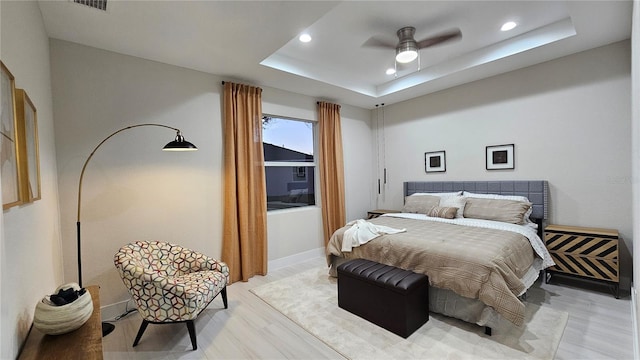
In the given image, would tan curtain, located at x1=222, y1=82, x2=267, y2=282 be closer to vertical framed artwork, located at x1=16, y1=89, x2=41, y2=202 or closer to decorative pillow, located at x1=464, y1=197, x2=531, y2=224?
vertical framed artwork, located at x1=16, y1=89, x2=41, y2=202

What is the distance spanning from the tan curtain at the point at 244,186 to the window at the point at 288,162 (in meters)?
0.34

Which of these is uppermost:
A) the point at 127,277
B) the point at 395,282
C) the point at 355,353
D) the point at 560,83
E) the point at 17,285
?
the point at 560,83

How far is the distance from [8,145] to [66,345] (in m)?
0.99

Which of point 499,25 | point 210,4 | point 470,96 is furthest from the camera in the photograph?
point 470,96

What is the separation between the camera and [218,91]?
3.61 metres

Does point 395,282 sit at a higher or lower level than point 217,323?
higher

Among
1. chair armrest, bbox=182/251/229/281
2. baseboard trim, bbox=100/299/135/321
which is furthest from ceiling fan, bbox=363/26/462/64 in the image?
baseboard trim, bbox=100/299/135/321

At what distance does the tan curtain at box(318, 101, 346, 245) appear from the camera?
4707mm

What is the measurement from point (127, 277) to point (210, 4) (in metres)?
2.28

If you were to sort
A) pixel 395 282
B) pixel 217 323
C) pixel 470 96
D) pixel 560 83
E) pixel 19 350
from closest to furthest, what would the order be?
pixel 19 350 → pixel 395 282 → pixel 217 323 → pixel 560 83 → pixel 470 96

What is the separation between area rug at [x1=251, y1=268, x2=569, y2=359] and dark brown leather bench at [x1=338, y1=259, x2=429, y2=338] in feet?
0.25

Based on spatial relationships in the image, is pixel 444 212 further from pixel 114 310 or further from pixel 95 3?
pixel 95 3

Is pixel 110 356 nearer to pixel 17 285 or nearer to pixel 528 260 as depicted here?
pixel 17 285

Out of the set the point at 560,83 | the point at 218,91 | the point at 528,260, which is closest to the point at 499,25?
the point at 560,83
